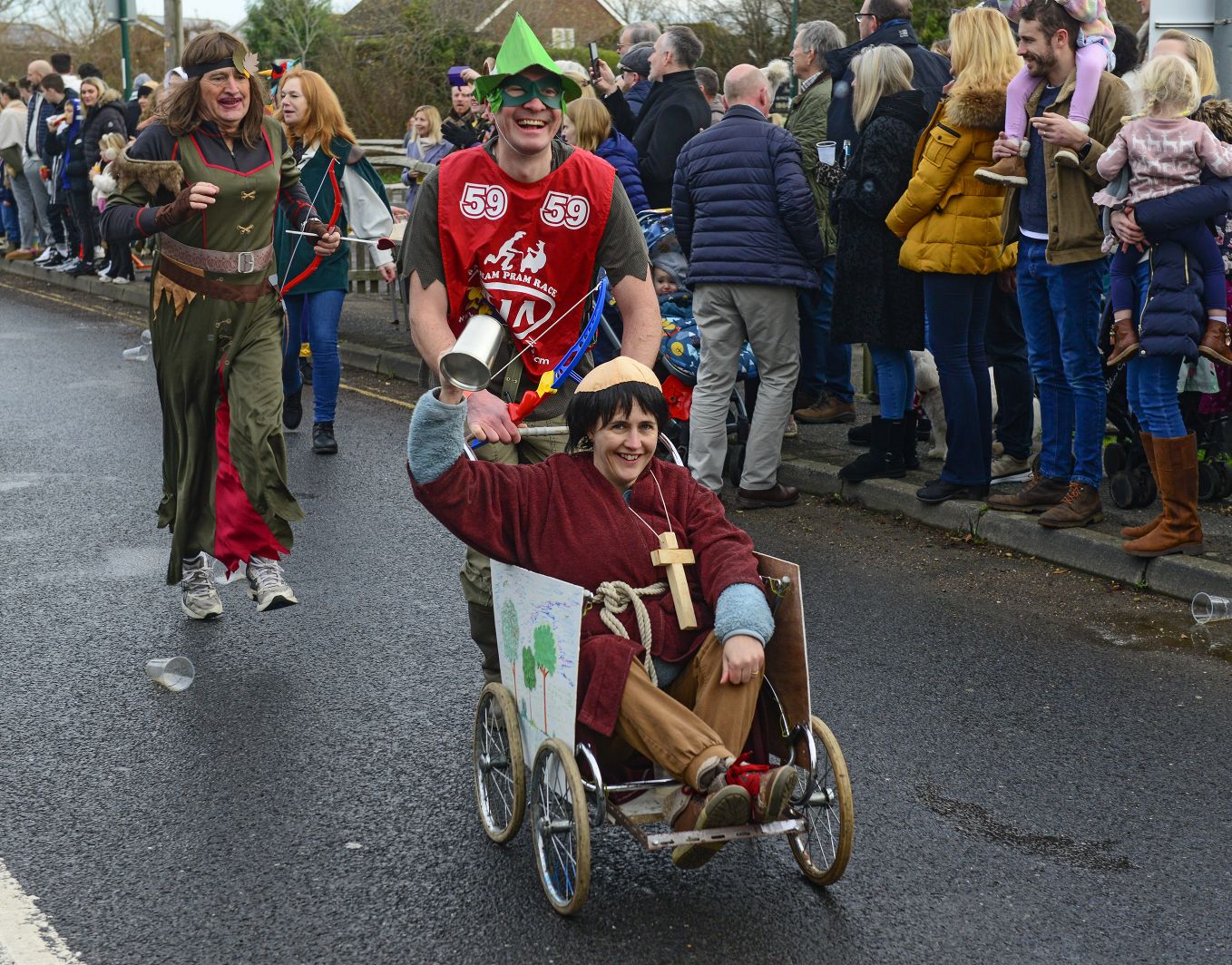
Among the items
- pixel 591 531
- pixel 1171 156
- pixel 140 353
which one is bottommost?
pixel 140 353

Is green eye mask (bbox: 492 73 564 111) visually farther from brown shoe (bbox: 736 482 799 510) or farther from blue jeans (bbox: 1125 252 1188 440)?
brown shoe (bbox: 736 482 799 510)

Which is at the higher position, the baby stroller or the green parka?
the green parka

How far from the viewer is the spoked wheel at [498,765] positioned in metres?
4.13

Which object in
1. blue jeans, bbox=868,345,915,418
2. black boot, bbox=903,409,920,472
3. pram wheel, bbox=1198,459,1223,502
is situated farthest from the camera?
black boot, bbox=903,409,920,472

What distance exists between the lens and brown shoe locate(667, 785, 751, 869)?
3619 millimetres

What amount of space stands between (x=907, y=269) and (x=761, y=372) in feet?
2.93

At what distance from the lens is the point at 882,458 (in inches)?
326

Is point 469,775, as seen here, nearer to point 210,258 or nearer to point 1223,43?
point 210,258

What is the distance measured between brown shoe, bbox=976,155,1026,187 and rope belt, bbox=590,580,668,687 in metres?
3.80

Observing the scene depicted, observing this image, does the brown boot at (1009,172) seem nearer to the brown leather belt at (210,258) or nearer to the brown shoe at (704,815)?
the brown leather belt at (210,258)

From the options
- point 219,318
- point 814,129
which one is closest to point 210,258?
point 219,318

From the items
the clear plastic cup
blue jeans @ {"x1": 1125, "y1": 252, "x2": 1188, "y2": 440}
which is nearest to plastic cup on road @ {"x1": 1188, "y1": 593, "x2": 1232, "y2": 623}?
blue jeans @ {"x1": 1125, "y1": 252, "x2": 1188, "y2": 440}

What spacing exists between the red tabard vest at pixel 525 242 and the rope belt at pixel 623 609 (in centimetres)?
102

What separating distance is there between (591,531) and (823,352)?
18.7 ft
